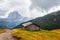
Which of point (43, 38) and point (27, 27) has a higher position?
point (27, 27)

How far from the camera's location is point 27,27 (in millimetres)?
140875

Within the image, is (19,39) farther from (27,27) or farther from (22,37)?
(27,27)

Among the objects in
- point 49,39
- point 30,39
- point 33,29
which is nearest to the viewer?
point 30,39

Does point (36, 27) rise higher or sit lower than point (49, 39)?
higher

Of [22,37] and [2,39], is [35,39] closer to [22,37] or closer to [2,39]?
[22,37]

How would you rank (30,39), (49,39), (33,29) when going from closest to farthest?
(30,39), (49,39), (33,29)

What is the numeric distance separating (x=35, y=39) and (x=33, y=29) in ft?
168

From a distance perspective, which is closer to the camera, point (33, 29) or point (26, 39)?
point (26, 39)

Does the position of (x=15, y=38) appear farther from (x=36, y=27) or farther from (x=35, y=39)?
(x=36, y=27)

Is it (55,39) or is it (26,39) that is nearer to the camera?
(26,39)

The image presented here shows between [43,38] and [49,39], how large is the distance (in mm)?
3548

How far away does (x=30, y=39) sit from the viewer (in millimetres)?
85812

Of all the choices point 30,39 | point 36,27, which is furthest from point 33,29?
point 30,39

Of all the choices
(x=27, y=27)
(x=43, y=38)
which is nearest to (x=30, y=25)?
(x=27, y=27)
